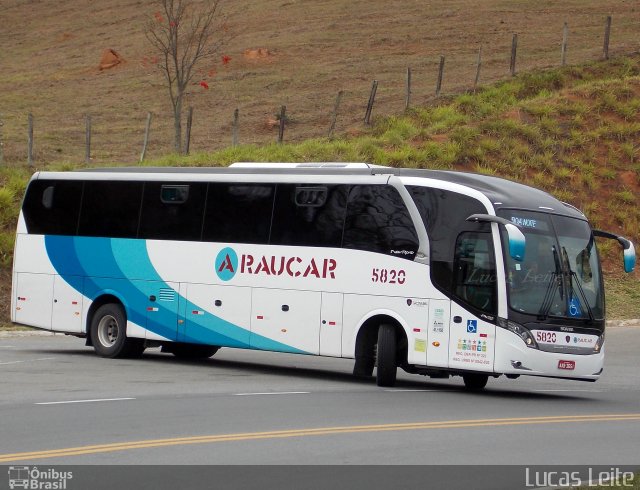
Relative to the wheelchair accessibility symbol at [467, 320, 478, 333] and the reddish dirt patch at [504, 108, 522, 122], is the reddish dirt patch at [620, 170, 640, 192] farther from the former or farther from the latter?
the wheelchair accessibility symbol at [467, 320, 478, 333]

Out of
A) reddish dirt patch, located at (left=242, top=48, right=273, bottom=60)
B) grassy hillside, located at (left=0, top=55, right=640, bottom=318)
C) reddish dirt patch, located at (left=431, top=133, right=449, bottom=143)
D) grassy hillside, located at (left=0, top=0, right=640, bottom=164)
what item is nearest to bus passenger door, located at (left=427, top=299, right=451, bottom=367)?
grassy hillside, located at (left=0, top=55, right=640, bottom=318)

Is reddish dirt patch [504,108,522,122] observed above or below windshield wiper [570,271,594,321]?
above

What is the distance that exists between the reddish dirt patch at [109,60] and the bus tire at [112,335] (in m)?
46.6

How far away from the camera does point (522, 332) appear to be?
16.8 m

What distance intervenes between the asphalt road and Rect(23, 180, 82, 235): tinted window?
2.50 meters

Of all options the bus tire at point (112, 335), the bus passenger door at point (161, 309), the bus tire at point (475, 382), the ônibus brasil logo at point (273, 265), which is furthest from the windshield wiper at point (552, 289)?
the bus tire at point (112, 335)

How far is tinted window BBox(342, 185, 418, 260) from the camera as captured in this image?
59.3ft

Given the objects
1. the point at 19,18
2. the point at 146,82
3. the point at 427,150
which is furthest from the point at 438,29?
the point at 19,18

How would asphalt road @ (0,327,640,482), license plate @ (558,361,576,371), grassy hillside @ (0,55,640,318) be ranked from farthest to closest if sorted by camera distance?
grassy hillside @ (0,55,640,318) < license plate @ (558,361,576,371) < asphalt road @ (0,327,640,482)

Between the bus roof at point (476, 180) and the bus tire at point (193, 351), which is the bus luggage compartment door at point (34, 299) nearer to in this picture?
the bus tire at point (193, 351)

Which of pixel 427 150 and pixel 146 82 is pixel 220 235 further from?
pixel 146 82

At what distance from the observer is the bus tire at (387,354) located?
700 inches

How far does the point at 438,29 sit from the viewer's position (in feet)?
211
